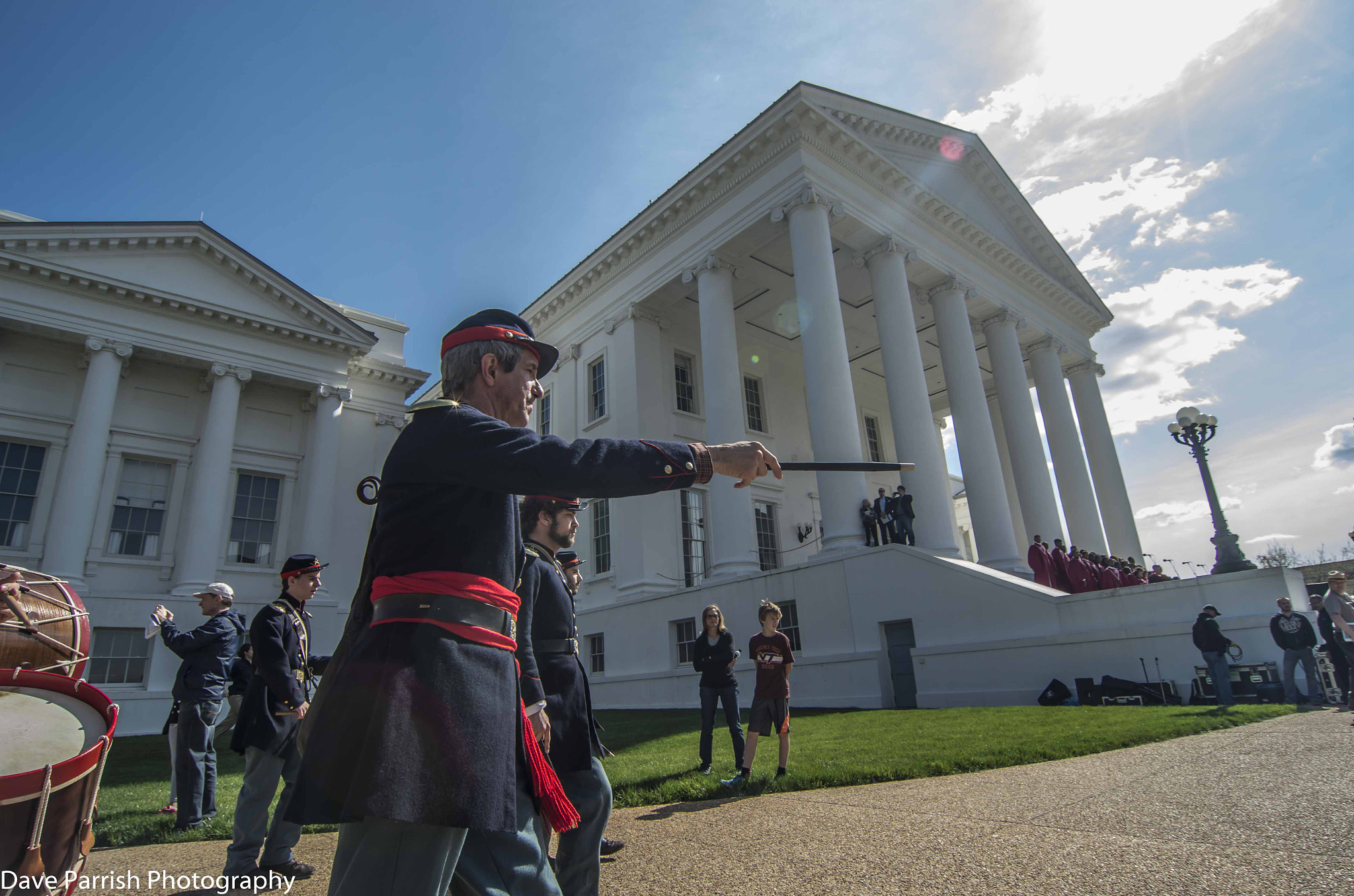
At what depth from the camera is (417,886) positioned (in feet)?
5.14

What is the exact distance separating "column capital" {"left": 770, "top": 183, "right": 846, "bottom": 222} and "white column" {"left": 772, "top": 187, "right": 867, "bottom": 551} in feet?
0.07

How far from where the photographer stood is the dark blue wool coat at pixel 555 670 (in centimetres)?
301

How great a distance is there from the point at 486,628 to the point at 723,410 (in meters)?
17.7

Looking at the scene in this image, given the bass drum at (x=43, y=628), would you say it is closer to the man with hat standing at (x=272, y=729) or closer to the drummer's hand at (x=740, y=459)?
the man with hat standing at (x=272, y=729)

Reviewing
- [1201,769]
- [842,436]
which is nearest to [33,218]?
[842,436]

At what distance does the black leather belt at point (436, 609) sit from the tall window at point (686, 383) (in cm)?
2295

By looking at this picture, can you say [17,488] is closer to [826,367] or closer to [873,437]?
[826,367]

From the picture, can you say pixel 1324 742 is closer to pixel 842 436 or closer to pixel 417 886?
pixel 417 886

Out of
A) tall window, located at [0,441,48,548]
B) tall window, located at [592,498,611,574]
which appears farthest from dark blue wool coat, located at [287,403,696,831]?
tall window, located at [0,441,48,548]

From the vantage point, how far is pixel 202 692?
665 cm

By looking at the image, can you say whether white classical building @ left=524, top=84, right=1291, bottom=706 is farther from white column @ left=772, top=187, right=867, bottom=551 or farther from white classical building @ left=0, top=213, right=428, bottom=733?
white classical building @ left=0, top=213, right=428, bottom=733

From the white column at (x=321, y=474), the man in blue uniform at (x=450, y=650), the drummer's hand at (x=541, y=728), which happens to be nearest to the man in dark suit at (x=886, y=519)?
the drummer's hand at (x=541, y=728)

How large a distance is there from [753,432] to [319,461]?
1547cm

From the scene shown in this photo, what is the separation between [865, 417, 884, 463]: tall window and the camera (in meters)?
31.0
